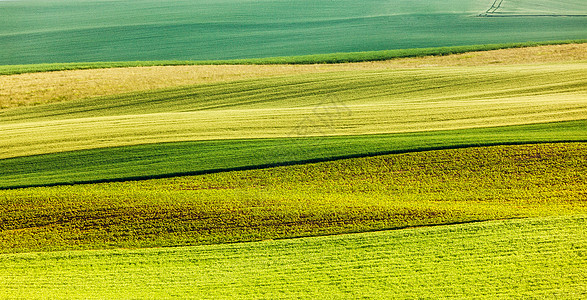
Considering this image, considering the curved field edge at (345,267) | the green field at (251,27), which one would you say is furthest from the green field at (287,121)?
the green field at (251,27)

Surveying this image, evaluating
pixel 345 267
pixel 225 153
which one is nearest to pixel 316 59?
pixel 225 153

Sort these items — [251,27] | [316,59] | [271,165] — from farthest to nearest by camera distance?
1. [251,27]
2. [316,59]
3. [271,165]

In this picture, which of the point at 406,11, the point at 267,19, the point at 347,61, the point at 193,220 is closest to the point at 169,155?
the point at 193,220

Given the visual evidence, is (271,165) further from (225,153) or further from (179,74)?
(179,74)

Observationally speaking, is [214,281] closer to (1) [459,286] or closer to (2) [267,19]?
(1) [459,286]

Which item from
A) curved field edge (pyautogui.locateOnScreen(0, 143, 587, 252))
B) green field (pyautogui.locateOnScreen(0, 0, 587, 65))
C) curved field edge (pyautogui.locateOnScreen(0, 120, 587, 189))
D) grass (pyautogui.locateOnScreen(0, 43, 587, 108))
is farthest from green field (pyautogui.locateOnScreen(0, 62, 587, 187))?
green field (pyautogui.locateOnScreen(0, 0, 587, 65))

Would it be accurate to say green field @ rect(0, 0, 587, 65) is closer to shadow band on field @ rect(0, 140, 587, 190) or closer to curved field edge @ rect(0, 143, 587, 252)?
shadow band on field @ rect(0, 140, 587, 190)

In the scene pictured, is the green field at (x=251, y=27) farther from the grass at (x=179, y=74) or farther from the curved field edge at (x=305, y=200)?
the curved field edge at (x=305, y=200)
